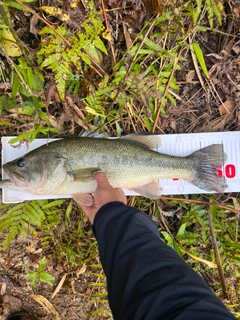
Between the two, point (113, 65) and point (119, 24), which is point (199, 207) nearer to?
point (113, 65)

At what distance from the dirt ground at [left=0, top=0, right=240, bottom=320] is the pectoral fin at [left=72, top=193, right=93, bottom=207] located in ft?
3.18

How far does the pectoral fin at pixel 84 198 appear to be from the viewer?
9.91 ft

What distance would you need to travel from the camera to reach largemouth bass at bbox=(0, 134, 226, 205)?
Result: 293 centimetres

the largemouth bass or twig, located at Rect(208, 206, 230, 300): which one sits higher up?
the largemouth bass

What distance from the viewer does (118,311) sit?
2043 millimetres

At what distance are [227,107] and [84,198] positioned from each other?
77.3 inches

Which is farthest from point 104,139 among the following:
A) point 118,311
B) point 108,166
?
point 118,311

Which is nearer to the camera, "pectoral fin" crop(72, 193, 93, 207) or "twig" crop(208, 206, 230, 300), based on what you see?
"pectoral fin" crop(72, 193, 93, 207)

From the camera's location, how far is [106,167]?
3043 millimetres

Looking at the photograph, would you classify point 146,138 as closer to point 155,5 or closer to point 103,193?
point 103,193

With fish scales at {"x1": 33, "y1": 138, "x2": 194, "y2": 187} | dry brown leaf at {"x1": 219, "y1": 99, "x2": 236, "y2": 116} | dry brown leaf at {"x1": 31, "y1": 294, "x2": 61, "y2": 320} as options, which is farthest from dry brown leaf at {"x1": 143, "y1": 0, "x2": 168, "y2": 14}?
dry brown leaf at {"x1": 31, "y1": 294, "x2": 61, "y2": 320}

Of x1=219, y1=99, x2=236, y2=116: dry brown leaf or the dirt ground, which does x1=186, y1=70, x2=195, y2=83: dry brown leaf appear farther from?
x1=219, y1=99, x2=236, y2=116: dry brown leaf

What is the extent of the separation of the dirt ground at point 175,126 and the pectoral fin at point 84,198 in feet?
3.18

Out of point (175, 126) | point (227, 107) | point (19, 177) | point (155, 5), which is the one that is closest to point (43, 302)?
point (19, 177)
